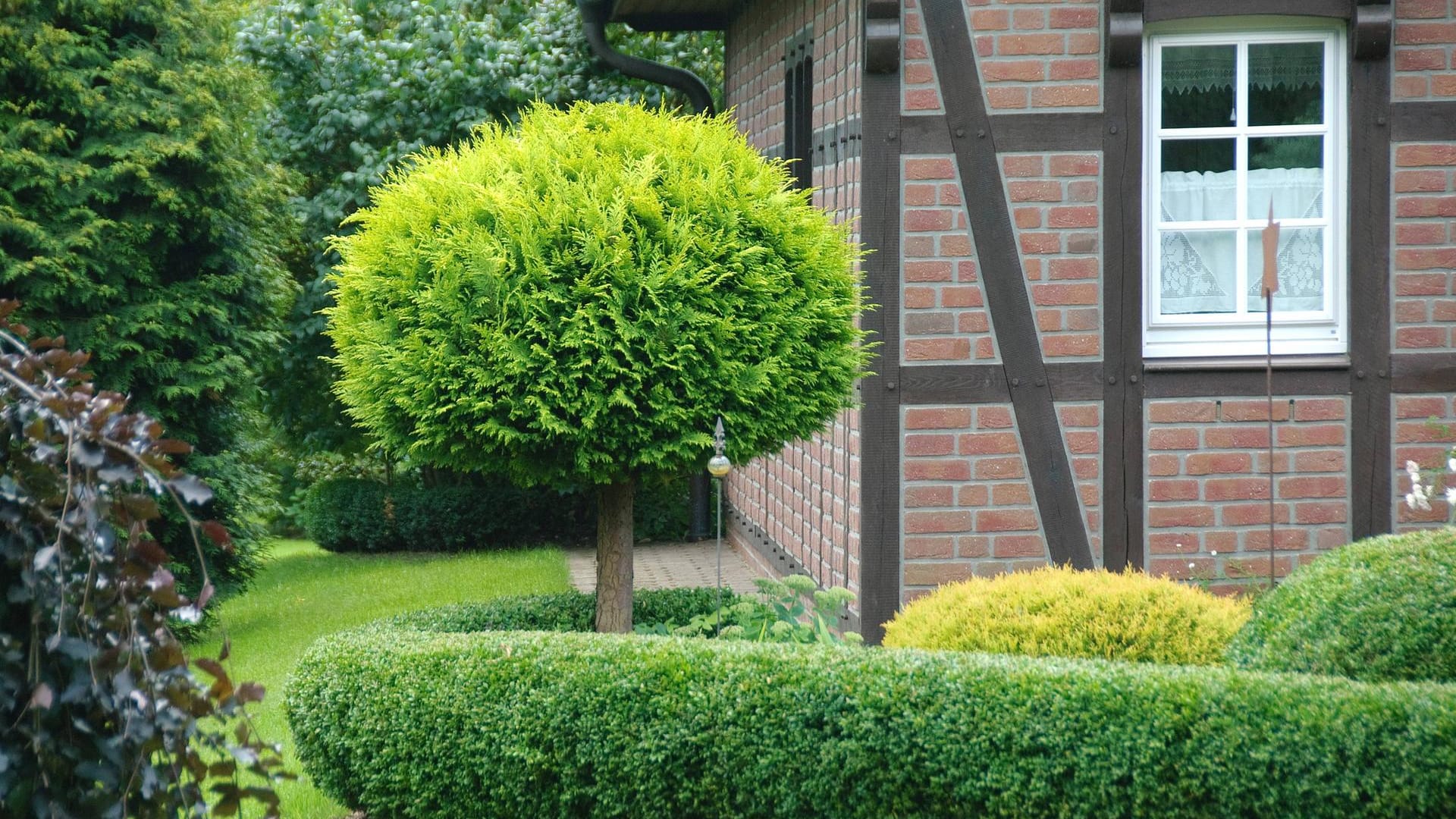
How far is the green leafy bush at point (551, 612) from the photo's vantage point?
18.1 ft

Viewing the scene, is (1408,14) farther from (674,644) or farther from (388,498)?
(388,498)

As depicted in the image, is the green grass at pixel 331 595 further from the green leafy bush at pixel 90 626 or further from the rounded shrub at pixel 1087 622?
the green leafy bush at pixel 90 626

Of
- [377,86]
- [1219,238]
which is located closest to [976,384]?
Result: [1219,238]

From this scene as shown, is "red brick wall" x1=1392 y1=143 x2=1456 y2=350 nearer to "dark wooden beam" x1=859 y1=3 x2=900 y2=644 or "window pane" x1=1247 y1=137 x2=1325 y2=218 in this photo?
"window pane" x1=1247 y1=137 x2=1325 y2=218

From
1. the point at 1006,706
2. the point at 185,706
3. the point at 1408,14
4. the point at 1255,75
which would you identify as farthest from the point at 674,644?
the point at 1408,14

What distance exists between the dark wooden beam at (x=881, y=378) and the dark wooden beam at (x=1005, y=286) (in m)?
0.31

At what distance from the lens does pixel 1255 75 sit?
6707 mm

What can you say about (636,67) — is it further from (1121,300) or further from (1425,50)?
(1425,50)

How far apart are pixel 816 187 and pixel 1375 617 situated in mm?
4285

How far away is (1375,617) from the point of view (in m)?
3.80

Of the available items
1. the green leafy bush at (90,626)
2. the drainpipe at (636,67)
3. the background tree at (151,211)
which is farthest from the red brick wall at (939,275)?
the green leafy bush at (90,626)

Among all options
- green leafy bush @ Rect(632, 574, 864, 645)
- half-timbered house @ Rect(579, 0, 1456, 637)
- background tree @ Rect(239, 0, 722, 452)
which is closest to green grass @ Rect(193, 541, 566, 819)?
green leafy bush @ Rect(632, 574, 864, 645)

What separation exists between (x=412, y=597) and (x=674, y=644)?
19.2ft

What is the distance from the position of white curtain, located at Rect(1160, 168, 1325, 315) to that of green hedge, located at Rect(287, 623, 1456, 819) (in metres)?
3.29
